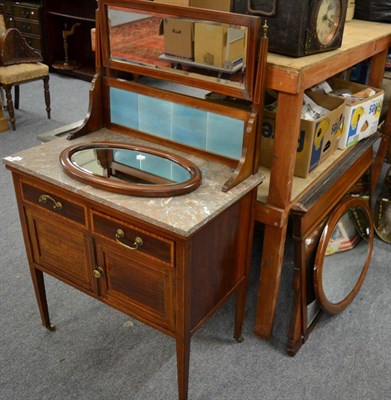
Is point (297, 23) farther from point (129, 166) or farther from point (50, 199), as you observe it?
point (50, 199)

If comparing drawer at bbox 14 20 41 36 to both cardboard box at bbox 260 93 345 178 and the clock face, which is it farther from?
the clock face

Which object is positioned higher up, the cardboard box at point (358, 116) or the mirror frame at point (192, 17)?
the mirror frame at point (192, 17)

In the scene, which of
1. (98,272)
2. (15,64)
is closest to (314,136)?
(98,272)

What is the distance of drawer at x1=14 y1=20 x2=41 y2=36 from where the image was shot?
509 centimetres

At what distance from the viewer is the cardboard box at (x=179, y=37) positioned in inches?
60.3

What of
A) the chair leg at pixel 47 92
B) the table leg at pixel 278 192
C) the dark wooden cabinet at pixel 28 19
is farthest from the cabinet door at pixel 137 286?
the dark wooden cabinet at pixel 28 19


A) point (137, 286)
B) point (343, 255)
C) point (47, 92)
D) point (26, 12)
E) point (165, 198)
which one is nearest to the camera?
point (165, 198)

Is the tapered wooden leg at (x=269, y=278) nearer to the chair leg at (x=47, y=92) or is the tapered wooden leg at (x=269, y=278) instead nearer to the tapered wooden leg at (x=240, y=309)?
the tapered wooden leg at (x=240, y=309)

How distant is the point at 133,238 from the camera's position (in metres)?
1.46

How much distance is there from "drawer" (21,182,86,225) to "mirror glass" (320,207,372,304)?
3.20 feet

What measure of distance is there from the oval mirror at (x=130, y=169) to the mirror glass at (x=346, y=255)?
0.76 metres

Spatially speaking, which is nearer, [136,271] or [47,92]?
[136,271]

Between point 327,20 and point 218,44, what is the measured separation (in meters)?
0.37

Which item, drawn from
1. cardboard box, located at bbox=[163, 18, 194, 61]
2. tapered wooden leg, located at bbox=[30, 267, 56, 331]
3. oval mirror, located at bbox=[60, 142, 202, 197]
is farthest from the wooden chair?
cardboard box, located at bbox=[163, 18, 194, 61]
